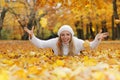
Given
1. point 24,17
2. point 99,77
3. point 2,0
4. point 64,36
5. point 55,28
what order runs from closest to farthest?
point 99,77
point 64,36
point 2,0
point 24,17
point 55,28

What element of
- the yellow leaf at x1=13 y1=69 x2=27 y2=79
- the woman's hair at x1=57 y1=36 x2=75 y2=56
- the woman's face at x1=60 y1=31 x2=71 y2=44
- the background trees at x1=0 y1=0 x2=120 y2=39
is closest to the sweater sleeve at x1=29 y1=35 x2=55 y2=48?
the woman's hair at x1=57 y1=36 x2=75 y2=56

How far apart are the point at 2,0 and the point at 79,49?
1078 inches

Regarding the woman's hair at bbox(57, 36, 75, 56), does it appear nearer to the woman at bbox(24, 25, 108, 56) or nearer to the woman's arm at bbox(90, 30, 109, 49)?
the woman at bbox(24, 25, 108, 56)

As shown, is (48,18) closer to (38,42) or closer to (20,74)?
(38,42)

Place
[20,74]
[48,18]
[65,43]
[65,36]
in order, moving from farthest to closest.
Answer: [48,18], [65,43], [65,36], [20,74]

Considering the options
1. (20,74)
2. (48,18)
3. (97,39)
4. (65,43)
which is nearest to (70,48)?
(65,43)

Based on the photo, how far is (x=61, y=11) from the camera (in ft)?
138

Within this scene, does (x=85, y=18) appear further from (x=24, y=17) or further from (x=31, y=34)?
(x=31, y=34)

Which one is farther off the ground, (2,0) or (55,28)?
(2,0)

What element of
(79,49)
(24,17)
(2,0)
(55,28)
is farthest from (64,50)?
(55,28)

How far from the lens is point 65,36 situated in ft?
24.7

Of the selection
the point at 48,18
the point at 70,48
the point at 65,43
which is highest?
the point at 48,18

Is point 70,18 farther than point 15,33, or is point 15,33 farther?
point 15,33

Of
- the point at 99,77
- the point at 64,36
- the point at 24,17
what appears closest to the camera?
the point at 99,77
